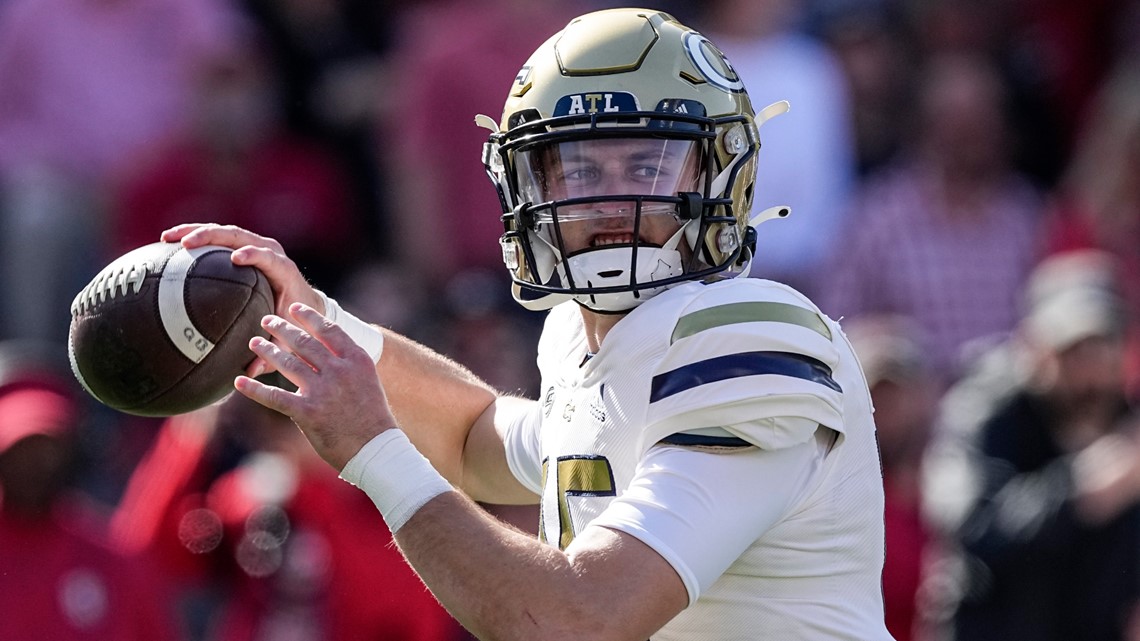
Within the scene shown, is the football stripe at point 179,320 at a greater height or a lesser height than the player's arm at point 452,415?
greater

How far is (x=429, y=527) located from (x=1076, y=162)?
5.90m

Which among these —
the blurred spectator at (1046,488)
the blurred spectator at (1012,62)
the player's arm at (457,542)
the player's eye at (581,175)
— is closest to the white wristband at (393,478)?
the player's arm at (457,542)

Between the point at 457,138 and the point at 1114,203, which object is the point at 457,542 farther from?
the point at 1114,203

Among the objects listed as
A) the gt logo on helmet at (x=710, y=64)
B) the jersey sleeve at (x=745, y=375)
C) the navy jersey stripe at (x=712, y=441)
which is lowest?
the navy jersey stripe at (x=712, y=441)

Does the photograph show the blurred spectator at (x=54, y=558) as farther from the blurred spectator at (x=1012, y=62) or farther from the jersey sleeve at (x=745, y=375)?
the blurred spectator at (x=1012, y=62)

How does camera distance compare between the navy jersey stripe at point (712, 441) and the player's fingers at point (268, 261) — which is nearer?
the navy jersey stripe at point (712, 441)

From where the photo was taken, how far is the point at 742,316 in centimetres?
275

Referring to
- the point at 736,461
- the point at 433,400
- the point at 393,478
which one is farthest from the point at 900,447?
the point at 393,478

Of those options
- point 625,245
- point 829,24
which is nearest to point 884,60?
point 829,24

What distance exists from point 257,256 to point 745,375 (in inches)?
37.5

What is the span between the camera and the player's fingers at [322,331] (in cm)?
273

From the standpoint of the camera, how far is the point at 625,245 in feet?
9.62

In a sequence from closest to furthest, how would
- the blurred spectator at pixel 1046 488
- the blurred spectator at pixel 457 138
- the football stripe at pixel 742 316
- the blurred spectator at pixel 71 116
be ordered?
the football stripe at pixel 742 316 → the blurred spectator at pixel 1046 488 → the blurred spectator at pixel 71 116 → the blurred spectator at pixel 457 138

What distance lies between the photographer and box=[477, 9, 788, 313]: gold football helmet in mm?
2963
